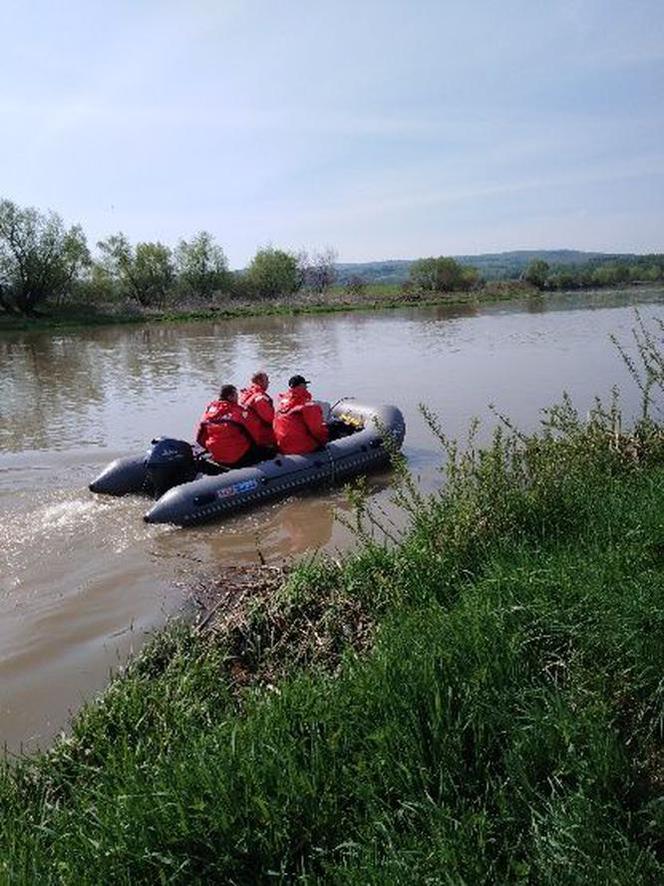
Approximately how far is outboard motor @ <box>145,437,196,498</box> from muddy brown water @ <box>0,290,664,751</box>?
1.14 feet

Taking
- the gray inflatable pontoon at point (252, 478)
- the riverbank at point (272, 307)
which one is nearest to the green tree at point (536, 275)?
the riverbank at point (272, 307)

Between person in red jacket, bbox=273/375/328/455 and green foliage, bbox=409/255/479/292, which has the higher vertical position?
green foliage, bbox=409/255/479/292

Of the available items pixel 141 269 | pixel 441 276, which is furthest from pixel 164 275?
pixel 441 276

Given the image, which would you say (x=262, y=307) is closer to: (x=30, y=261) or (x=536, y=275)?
(x=30, y=261)

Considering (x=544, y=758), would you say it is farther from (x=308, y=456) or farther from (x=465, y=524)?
(x=308, y=456)

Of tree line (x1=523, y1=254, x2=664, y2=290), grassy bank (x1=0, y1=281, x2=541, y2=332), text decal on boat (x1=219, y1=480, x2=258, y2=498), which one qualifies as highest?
tree line (x1=523, y1=254, x2=664, y2=290)

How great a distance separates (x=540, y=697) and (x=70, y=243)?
4782 centimetres

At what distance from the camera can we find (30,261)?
43.4 metres

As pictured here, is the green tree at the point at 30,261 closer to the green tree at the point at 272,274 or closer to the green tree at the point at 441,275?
the green tree at the point at 272,274

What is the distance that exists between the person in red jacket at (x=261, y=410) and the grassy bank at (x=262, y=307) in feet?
109

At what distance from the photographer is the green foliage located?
216 ft

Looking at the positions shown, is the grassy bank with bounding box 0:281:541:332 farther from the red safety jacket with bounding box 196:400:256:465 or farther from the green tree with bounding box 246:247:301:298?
the red safety jacket with bounding box 196:400:256:465

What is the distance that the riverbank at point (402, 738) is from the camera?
221 centimetres

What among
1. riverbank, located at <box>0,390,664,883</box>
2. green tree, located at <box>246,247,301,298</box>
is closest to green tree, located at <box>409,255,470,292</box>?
green tree, located at <box>246,247,301,298</box>
